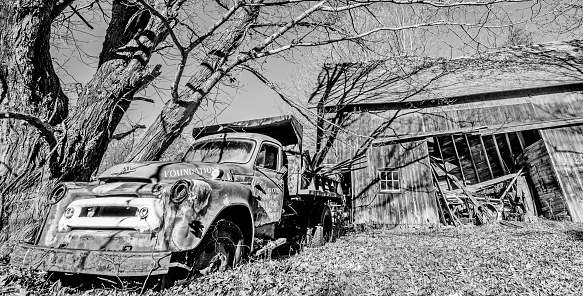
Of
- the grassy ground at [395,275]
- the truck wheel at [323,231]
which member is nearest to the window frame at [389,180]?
the truck wheel at [323,231]

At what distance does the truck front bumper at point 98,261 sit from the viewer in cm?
260

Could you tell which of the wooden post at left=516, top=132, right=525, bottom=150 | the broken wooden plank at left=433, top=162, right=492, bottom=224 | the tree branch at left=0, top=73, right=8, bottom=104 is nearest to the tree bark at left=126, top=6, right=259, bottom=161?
the tree branch at left=0, top=73, right=8, bottom=104

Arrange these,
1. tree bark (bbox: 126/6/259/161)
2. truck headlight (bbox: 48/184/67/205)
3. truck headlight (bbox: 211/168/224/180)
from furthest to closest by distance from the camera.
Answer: tree bark (bbox: 126/6/259/161) → truck headlight (bbox: 211/168/224/180) → truck headlight (bbox: 48/184/67/205)

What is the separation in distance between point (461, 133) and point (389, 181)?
152 inches

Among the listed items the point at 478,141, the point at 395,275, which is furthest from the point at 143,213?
the point at 478,141

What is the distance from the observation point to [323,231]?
24.0ft

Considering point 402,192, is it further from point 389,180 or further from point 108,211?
point 108,211

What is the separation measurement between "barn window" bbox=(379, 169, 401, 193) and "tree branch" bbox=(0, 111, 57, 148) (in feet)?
34.7

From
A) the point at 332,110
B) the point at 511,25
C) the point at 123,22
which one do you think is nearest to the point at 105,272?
the point at 123,22

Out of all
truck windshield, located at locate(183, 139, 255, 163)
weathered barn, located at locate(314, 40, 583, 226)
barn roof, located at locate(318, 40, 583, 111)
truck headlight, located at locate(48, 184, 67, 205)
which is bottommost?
truck headlight, located at locate(48, 184, 67, 205)

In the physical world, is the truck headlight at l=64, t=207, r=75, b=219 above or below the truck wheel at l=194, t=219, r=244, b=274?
above

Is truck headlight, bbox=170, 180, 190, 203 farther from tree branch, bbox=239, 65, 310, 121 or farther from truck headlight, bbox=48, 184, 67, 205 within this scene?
tree branch, bbox=239, 65, 310, 121

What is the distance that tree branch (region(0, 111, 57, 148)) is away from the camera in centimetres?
341

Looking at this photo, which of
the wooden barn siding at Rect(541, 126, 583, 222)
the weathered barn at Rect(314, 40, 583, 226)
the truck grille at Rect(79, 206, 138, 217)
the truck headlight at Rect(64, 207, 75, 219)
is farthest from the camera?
the weathered barn at Rect(314, 40, 583, 226)
